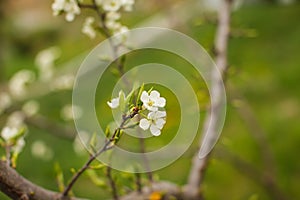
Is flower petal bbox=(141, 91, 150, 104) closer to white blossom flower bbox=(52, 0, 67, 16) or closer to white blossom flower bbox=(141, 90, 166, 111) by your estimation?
white blossom flower bbox=(141, 90, 166, 111)

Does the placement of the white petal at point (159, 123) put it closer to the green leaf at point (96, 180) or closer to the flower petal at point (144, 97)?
the flower petal at point (144, 97)

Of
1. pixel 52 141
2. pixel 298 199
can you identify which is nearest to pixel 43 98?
pixel 52 141

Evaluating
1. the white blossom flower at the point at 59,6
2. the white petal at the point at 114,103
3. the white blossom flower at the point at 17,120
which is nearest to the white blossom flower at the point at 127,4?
the white blossom flower at the point at 59,6

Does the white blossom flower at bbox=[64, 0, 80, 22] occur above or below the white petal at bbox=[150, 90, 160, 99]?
above

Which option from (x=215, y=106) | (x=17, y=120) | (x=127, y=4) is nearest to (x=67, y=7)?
(x=127, y=4)

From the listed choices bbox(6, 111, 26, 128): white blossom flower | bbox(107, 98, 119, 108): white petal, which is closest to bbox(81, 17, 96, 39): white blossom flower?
bbox(107, 98, 119, 108): white petal

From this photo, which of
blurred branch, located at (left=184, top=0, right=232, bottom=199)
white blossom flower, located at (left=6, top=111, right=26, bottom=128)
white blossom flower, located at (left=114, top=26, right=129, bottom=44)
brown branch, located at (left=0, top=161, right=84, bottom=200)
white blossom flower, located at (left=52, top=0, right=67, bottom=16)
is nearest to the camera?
brown branch, located at (left=0, top=161, right=84, bottom=200)
